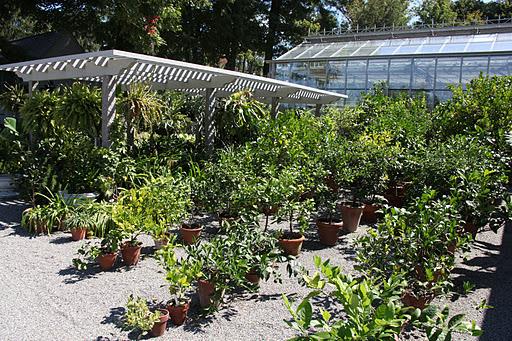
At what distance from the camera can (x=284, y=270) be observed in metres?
4.41

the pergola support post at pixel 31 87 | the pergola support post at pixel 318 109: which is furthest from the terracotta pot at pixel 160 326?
the pergola support post at pixel 318 109

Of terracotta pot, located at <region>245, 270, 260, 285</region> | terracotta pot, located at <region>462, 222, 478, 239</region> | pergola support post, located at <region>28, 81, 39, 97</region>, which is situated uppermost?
pergola support post, located at <region>28, 81, 39, 97</region>

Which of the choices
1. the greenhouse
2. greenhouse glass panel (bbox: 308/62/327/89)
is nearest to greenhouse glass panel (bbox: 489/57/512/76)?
the greenhouse

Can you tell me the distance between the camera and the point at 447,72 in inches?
547

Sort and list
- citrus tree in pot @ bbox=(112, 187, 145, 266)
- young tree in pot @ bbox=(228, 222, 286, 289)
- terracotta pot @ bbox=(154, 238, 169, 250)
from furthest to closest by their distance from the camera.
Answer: terracotta pot @ bbox=(154, 238, 169, 250) < citrus tree in pot @ bbox=(112, 187, 145, 266) < young tree in pot @ bbox=(228, 222, 286, 289)

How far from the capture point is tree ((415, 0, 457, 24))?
29.1 m

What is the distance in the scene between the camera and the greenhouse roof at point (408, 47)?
44.6 ft

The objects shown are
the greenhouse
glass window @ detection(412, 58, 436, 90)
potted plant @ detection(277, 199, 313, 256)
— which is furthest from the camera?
glass window @ detection(412, 58, 436, 90)

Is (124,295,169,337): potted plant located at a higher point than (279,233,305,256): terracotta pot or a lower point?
lower

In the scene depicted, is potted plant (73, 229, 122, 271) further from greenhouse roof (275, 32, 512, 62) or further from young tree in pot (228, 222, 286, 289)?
greenhouse roof (275, 32, 512, 62)

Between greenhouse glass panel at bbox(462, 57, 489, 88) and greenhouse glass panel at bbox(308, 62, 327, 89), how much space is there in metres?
4.95

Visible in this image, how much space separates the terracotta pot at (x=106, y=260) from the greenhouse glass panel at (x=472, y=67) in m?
12.7

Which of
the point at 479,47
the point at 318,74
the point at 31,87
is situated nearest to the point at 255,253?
the point at 31,87

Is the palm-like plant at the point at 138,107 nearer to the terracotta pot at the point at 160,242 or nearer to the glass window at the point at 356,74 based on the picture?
the terracotta pot at the point at 160,242
